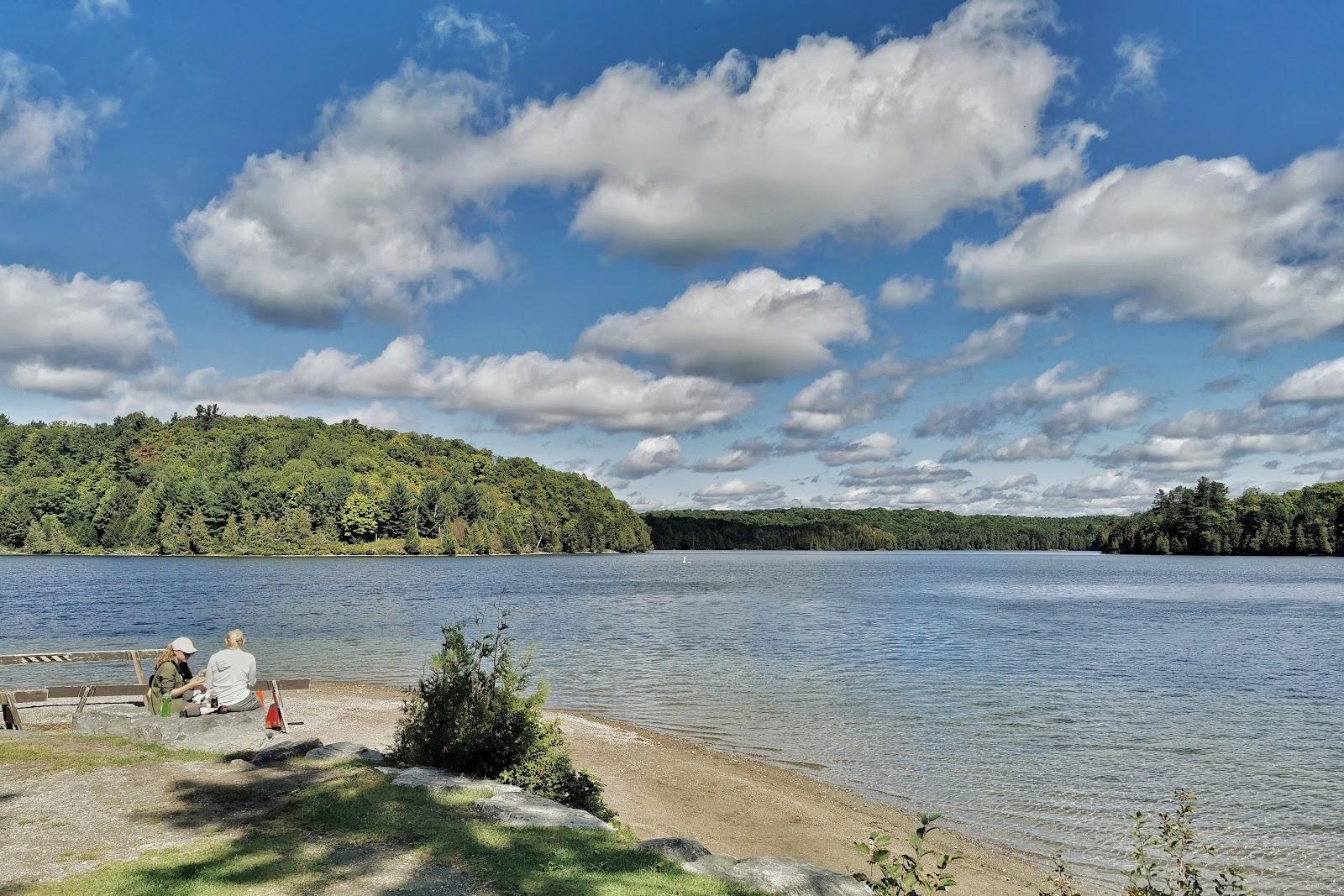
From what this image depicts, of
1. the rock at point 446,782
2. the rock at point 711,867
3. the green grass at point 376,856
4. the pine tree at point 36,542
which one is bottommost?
the pine tree at point 36,542

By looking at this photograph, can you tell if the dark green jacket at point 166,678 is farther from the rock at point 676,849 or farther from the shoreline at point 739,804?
the rock at point 676,849

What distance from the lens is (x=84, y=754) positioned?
35.5 ft

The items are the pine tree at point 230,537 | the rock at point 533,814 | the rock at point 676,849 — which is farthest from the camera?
the pine tree at point 230,537

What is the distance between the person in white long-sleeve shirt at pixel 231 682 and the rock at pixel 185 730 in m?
0.25

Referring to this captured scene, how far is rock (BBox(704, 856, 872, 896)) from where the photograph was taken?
697cm

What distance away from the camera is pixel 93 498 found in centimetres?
17138

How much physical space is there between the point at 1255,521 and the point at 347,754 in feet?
718

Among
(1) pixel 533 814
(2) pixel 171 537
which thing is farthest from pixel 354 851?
(2) pixel 171 537

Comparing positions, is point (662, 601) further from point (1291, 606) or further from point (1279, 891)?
point (1279, 891)

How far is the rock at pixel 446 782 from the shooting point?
8.88 m

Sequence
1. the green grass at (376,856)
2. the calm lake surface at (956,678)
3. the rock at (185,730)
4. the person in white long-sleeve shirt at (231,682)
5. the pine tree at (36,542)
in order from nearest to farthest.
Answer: the green grass at (376,856) → the rock at (185,730) → the person in white long-sleeve shirt at (231,682) → the calm lake surface at (956,678) → the pine tree at (36,542)

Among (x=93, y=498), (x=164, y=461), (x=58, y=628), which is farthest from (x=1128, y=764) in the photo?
(x=164, y=461)

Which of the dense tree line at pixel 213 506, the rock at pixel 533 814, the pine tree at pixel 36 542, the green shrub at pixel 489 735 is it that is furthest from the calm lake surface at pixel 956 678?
the pine tree at pixel 36 542

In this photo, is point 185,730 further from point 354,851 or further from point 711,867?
point 711,867
